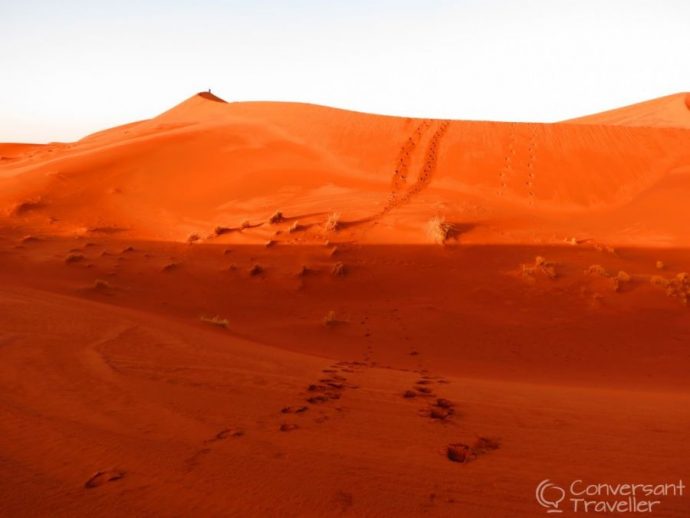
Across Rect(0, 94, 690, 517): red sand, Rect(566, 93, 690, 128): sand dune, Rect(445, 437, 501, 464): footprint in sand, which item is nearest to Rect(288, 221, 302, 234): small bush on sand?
Rect(0, 94, 690, 517): red sand

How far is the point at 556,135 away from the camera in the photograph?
25484mm

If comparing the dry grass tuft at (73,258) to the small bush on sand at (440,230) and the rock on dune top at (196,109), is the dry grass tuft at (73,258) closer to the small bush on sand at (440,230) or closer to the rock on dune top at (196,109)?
the small bush on sand at (440,230)

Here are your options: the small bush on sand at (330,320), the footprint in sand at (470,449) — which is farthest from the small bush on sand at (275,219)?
the footprint in sand at (470,449)

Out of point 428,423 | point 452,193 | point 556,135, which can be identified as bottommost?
point 428,423

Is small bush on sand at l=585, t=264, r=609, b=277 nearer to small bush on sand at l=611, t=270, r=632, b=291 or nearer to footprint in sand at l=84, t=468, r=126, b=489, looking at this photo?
small bush on sand at l=611, t=270, r=632, b=291

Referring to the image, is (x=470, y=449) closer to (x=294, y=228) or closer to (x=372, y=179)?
(x=294, y=228)

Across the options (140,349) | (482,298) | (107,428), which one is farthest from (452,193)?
(107,428)

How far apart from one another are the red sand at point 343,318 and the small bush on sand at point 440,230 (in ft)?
0.23

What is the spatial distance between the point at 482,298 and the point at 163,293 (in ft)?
23.2

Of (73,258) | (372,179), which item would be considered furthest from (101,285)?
(372,179)

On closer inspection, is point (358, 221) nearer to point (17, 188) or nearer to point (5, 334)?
point (5, 334)

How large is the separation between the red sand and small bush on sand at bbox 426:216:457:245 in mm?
69

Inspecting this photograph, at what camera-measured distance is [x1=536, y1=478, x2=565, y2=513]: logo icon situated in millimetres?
3012

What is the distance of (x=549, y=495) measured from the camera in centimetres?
314
